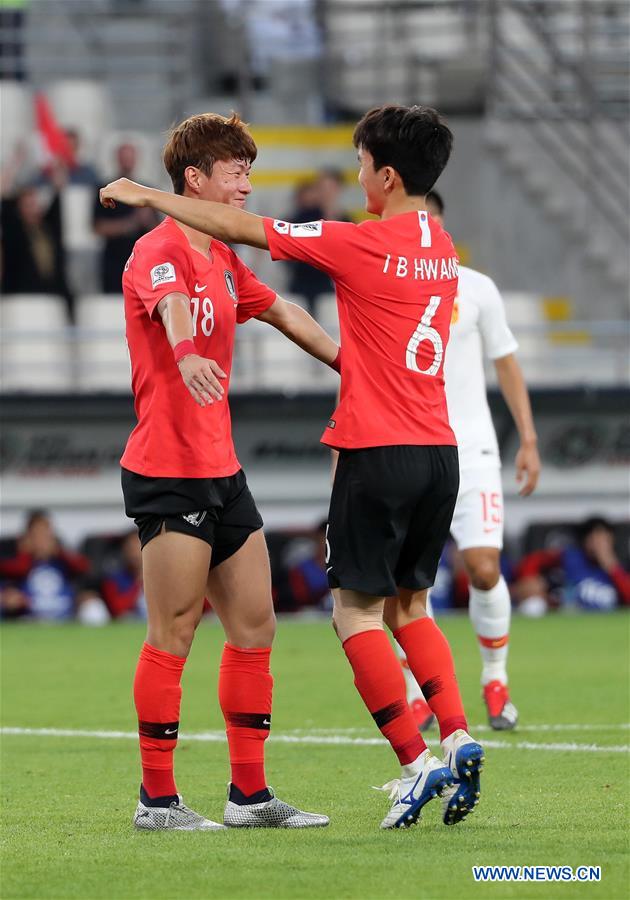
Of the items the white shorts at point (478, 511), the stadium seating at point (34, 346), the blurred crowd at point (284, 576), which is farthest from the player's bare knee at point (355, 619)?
the stadium seating at point (34, 346)

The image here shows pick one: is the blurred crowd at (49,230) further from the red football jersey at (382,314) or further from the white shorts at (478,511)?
the red football jersey at (382,314)

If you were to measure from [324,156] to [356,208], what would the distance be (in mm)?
961

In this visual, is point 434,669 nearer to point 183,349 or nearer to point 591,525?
point 183,349

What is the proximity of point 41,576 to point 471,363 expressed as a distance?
851 cm

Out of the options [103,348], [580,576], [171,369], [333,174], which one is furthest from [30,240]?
[171,369]

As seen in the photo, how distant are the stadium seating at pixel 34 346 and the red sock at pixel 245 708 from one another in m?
12.2

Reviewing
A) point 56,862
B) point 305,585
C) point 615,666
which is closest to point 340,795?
point 56,862

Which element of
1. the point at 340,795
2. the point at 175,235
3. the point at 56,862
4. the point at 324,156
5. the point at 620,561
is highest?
the point at 175,235

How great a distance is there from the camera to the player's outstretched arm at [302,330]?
17.8 feet

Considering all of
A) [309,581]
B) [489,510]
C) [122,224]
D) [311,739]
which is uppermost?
[489,510]

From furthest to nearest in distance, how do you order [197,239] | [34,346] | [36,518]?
[34,346], [36,518], [197,239]

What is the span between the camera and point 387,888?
4.06 m

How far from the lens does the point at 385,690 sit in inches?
197

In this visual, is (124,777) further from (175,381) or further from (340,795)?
(175,381)
